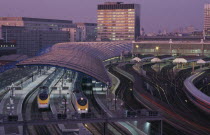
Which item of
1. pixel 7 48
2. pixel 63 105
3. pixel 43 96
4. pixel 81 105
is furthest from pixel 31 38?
pixel 81 105

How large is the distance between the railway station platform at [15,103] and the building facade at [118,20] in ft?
434

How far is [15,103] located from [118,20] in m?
151

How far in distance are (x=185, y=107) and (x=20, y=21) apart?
150295 mm

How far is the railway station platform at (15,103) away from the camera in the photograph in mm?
35375

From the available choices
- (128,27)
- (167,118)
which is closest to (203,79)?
(167,118)

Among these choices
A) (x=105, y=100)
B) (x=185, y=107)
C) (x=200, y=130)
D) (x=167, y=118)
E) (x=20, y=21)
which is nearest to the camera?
(x=200, y=130)

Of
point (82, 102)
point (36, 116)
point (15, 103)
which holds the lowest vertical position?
Result: point (36, 116)

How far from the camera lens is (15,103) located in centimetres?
4669

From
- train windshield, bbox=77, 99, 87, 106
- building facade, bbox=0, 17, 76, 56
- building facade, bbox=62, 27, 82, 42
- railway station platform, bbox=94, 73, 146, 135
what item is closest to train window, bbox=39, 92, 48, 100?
train windshield, bbox=77, 99, 87, 106

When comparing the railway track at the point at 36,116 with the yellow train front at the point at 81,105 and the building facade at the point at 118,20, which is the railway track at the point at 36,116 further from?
the building facade at the point at 118,20

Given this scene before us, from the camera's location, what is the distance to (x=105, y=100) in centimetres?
4997

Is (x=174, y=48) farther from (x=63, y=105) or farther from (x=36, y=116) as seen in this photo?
(x=36, y=116)

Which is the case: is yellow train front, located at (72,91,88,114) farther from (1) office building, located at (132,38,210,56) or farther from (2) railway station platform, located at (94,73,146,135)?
(1) office building, located at (132,38,210,56)

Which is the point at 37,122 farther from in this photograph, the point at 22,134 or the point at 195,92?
the point at 195,92
